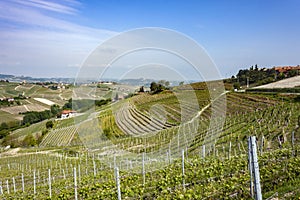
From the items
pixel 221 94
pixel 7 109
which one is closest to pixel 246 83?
pixel 221 94

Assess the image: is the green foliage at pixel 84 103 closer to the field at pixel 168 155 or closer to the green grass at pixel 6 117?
the field at pixel 168 155

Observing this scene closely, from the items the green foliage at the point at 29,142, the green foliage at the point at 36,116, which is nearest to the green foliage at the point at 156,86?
the green foliage at the point at 29,142

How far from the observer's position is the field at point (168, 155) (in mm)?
7406

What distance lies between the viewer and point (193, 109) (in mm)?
36969

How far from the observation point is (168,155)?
1839cm

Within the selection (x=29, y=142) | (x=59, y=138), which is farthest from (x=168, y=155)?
(x=29, y=142)

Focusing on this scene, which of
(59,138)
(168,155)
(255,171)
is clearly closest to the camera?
(255,171)

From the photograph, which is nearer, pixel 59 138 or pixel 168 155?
pixel 168 155

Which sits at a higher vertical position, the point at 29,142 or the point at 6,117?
the point at 6,117

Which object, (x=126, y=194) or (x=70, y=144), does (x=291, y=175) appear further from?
(x=70, y=144)

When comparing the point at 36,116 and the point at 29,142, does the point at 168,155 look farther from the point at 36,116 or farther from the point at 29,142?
the point at 36,116

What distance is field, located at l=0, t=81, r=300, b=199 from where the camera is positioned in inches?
292

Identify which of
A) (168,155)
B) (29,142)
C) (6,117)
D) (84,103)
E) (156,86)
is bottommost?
(29,142)

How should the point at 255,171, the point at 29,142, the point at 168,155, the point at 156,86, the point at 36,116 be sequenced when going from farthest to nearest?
the point at 36,116
the point at 29,142
the point at 156,86
the point at 168,155
the point at 255,171
